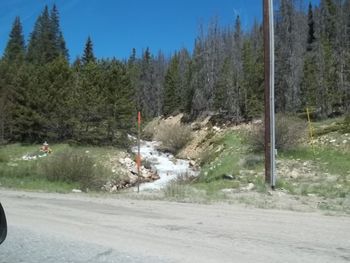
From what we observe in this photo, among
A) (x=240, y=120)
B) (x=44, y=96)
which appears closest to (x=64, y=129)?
(x=44, y=96)

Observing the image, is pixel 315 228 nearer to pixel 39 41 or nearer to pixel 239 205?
pixel 239 205

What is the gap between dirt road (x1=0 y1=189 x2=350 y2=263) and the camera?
7.33m

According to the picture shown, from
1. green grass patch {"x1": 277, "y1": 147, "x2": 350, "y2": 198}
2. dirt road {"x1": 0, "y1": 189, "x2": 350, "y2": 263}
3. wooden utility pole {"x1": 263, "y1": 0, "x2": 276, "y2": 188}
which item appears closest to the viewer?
dirt road {"x1": 0, "y1": 189, "x2": 350, "y2": 263}

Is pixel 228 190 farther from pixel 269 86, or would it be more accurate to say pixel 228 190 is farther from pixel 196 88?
pixel 196 88

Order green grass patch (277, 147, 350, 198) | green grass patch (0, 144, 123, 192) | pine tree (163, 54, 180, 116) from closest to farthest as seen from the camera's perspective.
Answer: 1. green grass patch (277, 147, 350, 198)
2. green grass patch (0, 144, 123, 192)
3. pine tree (163, 54, 180, 116)

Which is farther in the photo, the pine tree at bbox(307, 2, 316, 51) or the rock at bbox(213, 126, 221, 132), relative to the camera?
the pine tree at bbox(307, 2, 316, 51)

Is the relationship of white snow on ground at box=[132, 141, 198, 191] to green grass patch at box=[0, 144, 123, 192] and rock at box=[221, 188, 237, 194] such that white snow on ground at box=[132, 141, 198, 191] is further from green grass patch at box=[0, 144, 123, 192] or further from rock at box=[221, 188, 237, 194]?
rock at box=[221, 188, 237, 194]

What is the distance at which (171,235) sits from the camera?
28.8ft

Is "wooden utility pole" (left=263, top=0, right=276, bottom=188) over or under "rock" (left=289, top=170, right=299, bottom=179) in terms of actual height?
over

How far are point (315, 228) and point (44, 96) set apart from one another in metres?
44.5

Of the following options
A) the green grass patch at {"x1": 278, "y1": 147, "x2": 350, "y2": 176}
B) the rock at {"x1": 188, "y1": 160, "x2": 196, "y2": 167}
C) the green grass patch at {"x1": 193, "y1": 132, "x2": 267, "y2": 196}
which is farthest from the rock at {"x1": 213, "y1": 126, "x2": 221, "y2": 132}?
the green grass patch at {"x1": 278, "y1": 147, "x2": 350, "y2": 176}

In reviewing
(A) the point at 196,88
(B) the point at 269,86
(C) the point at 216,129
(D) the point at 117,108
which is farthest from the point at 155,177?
(A) the point at 196,88

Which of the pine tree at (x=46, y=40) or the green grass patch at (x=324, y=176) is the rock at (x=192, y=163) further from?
the pine tree at (x=46, y=40)

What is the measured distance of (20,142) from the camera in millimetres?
53969
